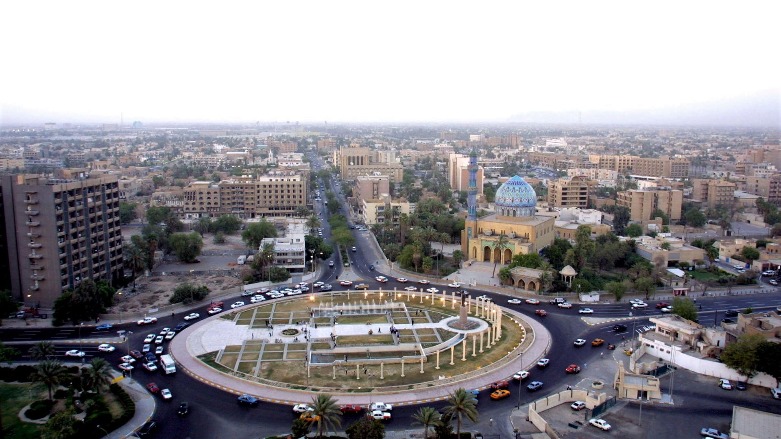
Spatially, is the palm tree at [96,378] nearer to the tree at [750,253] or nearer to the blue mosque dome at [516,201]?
the blue mosque dome at [516,201]

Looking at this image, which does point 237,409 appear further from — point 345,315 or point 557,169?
point 557,169

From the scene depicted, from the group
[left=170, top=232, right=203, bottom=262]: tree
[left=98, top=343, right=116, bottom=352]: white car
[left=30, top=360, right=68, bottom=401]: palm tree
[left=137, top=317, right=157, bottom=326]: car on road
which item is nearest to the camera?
[left=30, top=360, right=68, bottom=401]: palm tree

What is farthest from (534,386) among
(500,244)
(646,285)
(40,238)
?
(40,238)

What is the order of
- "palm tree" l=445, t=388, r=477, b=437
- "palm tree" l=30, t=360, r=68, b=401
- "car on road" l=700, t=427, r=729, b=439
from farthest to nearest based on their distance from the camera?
"palm tree" l=30, t=360, r=68, b=401
"car on road" l=700, t=427, r=729, b=439
"palm tree" l=445, t=388, r=477, b=437

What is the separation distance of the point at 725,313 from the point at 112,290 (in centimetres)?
5256

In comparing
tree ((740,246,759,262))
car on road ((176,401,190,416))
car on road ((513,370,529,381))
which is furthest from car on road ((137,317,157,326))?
tree ((740,246,759,262))

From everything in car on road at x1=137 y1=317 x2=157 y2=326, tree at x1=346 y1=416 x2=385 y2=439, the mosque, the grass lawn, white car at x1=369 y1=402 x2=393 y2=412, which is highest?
the mosque

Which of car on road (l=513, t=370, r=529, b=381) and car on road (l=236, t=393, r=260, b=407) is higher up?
car on road (l=513, t=370, r=529, b=381)

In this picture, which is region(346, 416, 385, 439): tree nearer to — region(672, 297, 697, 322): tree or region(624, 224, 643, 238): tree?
region(672, 297, 697, 322): tree

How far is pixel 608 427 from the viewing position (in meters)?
33.2

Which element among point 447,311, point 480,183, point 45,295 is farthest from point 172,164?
point 447,311

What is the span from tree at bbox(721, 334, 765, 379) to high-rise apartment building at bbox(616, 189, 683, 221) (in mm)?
62496

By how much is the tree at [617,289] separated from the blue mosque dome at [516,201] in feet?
66.8

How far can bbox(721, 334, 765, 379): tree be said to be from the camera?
38.1m
